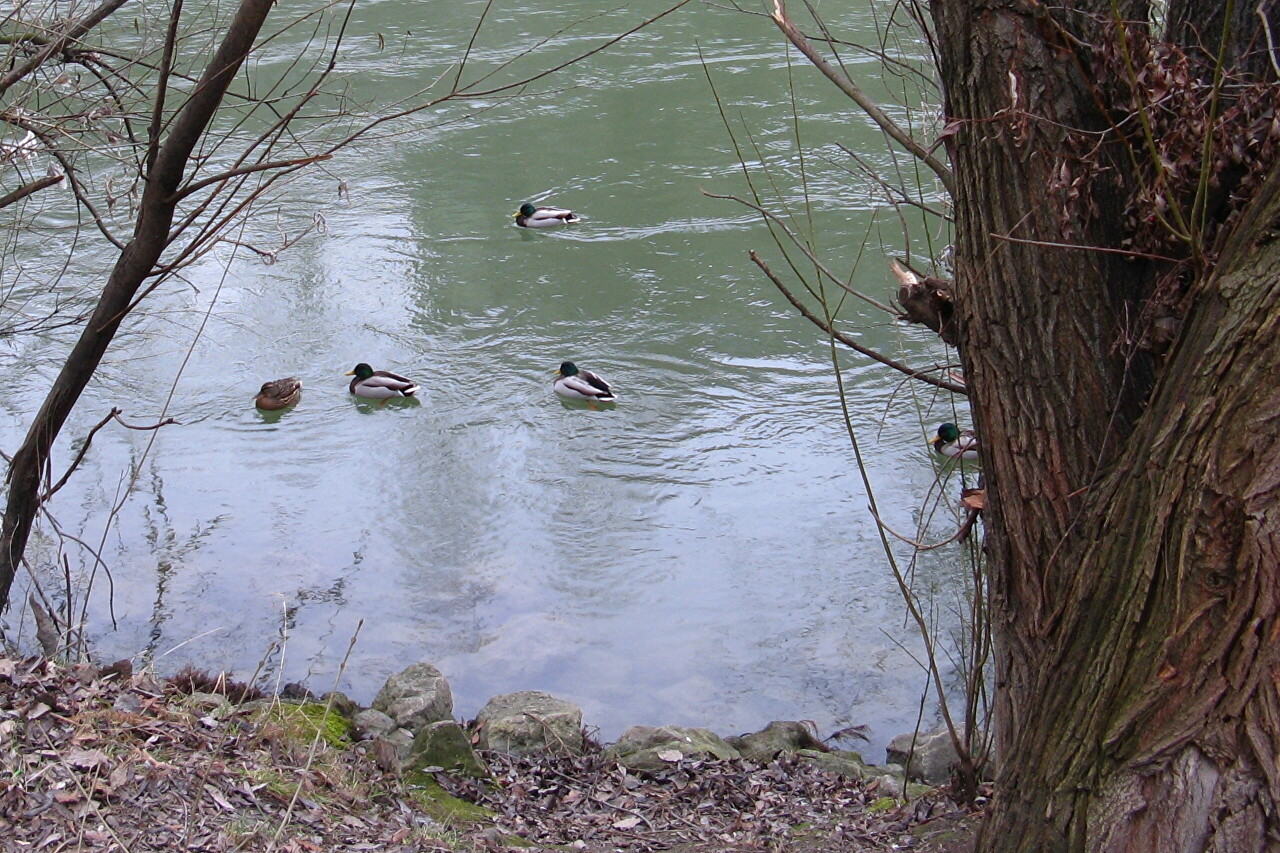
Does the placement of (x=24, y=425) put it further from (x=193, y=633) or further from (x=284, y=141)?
(x=284, y=141)

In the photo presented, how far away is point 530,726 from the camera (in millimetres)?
5387

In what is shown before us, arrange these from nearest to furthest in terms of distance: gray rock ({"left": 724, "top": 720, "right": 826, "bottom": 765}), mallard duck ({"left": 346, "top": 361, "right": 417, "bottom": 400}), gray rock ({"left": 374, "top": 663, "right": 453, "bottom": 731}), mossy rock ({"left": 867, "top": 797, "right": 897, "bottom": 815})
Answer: mossy rock ({"left": 867, "top": 797, "right": 897, "bottom": 815})
gray rock ({"left": 724, "top": 720, "right": 826, "bottom": 765})
gray rock ({"left": 374, "top": 663, "right": 453, "bottom": 731})
mallard duck ({"left": 346, "top": 361, "right": 417, "bottom": 400})

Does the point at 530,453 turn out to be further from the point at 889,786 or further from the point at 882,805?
the point at 882,805

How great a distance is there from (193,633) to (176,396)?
3129mm

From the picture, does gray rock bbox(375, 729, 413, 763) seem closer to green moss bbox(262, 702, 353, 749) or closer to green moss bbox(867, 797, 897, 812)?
green moss bbox(262, 702, 353, 749)

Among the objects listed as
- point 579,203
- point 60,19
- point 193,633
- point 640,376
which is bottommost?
point 193,633

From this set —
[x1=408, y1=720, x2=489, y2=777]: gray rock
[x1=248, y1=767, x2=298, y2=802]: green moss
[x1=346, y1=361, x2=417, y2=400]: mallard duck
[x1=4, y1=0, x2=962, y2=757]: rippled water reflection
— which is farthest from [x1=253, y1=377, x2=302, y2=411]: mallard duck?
[x1=248, y1=767, x2=298, y2=802]: green moss

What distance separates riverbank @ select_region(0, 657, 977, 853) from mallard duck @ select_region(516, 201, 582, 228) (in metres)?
6.53

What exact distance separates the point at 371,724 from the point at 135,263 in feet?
7.54

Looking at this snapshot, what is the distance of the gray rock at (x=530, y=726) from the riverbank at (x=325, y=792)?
67 millimetres

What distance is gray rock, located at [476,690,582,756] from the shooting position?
5305mm

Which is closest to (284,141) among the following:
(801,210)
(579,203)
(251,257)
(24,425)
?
(251,257)

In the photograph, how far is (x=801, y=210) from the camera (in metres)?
11.0

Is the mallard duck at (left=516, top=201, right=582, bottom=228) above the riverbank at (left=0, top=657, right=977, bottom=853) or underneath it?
above
